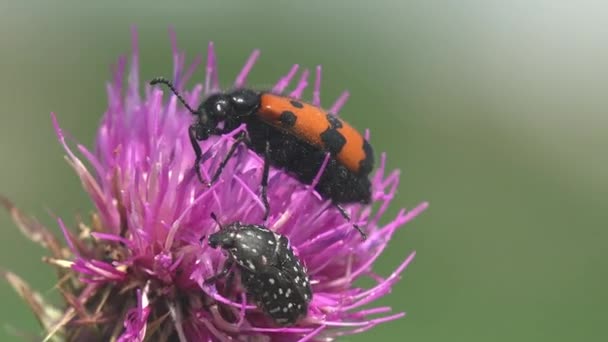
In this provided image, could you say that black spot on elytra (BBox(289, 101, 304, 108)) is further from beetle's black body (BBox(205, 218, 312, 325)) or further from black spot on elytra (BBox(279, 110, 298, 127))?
beetle's black body (BBox(205, 218, 312, 325))

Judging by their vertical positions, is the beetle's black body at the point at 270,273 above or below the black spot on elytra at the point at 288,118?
below

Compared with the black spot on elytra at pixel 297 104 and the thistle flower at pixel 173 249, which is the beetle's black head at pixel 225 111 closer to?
the thistle flower at pixel 173 249

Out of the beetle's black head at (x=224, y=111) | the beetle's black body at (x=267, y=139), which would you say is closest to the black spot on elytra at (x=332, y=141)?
the beetle's black body at (x=267, y=139)

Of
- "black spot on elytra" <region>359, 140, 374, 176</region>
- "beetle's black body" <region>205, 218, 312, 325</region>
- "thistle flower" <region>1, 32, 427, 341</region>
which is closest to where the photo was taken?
"beetle's black body" <region>205, 218, 312, 325</region>

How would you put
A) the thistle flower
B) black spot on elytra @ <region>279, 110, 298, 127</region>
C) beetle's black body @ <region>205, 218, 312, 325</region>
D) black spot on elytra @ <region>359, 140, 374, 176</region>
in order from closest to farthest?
beetle's black body @ <region>205, 218, 312, 325</region>
the thistle flower
black spot on elytra @ <region>279, 110, 298, 127</region>
black spot on elytra @ <region>359, 140, 374, 176</region>

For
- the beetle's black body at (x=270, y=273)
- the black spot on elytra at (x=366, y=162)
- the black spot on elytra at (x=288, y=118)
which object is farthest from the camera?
the black spot on elytra at (x=366, y=162)

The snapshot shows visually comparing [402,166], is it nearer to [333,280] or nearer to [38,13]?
[38,13]

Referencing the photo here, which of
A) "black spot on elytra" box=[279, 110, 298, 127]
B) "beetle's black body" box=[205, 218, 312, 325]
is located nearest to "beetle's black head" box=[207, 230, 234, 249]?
"beetle's black body" box=[205, 218, 312, 325]
